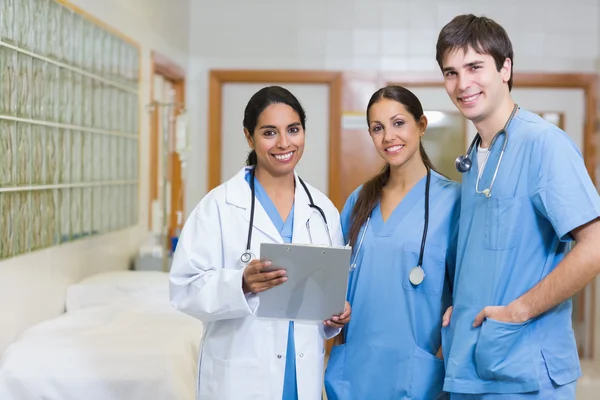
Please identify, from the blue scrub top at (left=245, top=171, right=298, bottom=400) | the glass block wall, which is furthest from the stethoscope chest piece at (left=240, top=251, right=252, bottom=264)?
the glass block wall

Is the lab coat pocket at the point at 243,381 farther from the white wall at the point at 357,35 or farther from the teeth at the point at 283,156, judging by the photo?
the white wall at the point at 357,35

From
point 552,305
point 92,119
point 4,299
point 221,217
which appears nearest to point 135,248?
point 92,119

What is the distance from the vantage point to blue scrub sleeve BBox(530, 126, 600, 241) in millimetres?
1380

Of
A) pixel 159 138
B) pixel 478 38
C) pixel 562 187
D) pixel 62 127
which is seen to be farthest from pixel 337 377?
pixel 159 138

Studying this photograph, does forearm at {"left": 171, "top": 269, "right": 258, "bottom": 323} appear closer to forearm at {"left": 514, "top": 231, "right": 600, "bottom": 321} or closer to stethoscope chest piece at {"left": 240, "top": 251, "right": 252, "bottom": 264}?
stethoscope chest piece at {"left": 240, "top": 251, "right": 252, "bottom": 264}

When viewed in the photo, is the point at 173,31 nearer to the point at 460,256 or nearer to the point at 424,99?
the point at 424,99

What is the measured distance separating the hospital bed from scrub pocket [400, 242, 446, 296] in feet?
2.34

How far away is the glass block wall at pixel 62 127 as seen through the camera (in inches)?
86.0

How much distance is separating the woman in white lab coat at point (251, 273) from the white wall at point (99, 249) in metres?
0.84

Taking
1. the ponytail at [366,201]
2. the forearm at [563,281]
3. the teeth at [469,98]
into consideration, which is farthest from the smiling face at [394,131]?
the forearm at [563,281]

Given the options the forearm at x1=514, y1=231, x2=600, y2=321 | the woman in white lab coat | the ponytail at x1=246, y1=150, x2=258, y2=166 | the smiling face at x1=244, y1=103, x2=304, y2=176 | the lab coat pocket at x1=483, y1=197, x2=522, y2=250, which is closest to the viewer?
the forearm at x1=514, y1=231, x2=600, y2=321

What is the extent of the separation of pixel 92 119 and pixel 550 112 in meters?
2.86

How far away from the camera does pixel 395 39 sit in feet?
14.7

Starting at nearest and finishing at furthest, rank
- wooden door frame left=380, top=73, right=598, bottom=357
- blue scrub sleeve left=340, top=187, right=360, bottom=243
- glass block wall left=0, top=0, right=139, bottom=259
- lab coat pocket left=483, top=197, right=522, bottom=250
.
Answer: lab coat pocket left=483, top=197, right=522, bottom=250 < blue scrub sleeve left=340, top=187, right=360, bottom=243 < glass block wall left=0, top=0, right=139, bottom=259 < wooden door frame left=380, top=73, right=598, bottom=357
